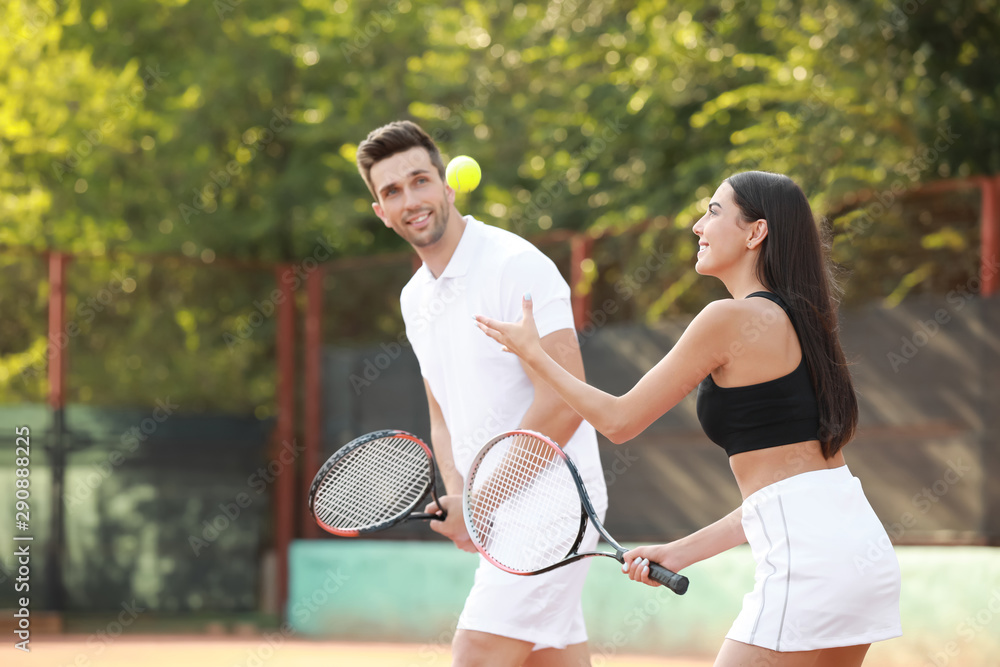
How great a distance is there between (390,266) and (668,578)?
25.5 feet

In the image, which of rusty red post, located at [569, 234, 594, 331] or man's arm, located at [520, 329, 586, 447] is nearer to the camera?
man's arm, located at [520, 329, 586, 447]

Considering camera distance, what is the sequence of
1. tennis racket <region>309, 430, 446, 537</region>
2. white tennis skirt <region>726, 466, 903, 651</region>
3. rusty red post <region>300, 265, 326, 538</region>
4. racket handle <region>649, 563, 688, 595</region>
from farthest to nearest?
rusty red post <region>300, 265, 326, 538</region> → tennis racket <region>309, 430, 446, 537</region> → racket handle <region>649, 563, 688, 595</region> → white tennis skirt <region>726, 466, 903, 651</region>

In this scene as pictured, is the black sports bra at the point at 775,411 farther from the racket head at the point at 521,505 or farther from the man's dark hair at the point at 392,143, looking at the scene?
the man's dark hair at the point at 392,143

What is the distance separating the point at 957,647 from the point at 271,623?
19.6 ft

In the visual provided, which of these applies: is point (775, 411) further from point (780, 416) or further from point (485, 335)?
point (485, 335)

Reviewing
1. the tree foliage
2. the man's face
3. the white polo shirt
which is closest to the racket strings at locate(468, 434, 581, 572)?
the white polo shirt

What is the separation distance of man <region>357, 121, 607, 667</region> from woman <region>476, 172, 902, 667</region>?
72cm

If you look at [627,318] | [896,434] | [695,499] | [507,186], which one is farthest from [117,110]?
[896,434]

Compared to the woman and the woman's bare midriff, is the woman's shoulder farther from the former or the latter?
the woman's bare midriff

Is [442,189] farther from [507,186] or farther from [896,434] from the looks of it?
[507,186]

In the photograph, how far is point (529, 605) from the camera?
333 centimetres

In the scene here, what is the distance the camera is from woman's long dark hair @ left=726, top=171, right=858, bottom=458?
8.52 feet

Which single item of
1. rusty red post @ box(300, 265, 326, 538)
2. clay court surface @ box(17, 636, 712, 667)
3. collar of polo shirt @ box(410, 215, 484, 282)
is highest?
collar of polo shirt @ box(410, 215, 484, 282)

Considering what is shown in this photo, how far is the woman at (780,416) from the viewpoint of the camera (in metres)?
2.52
